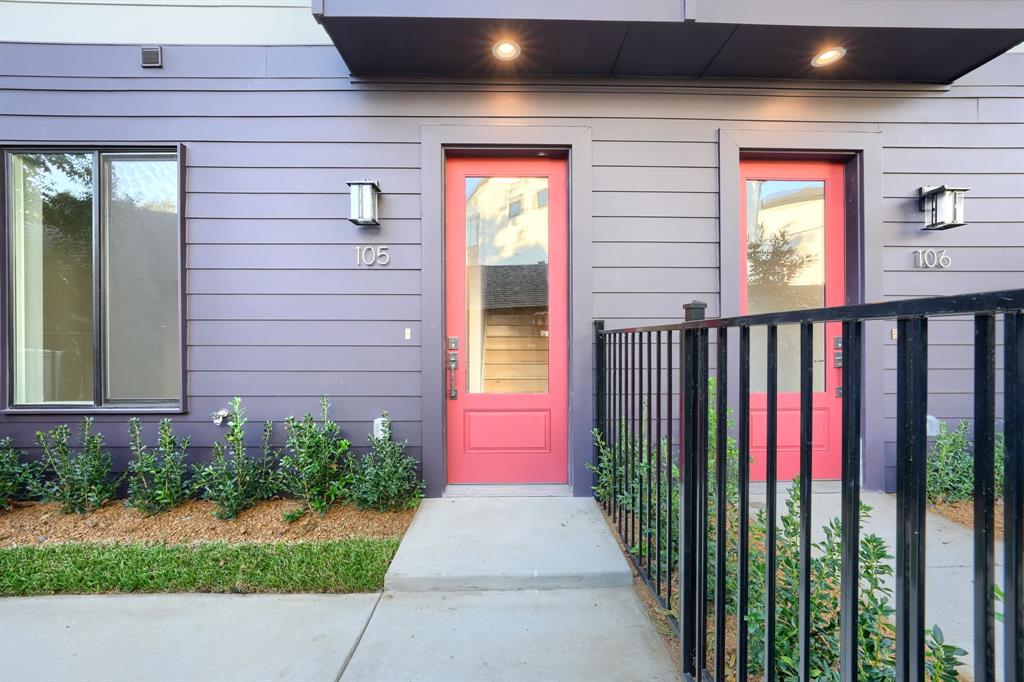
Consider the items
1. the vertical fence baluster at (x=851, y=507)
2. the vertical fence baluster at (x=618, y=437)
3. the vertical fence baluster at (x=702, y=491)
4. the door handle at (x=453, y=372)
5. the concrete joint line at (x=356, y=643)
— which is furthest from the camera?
the door handle at (x=453, y=372)

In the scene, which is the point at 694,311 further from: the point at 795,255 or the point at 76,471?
the point at 76,471

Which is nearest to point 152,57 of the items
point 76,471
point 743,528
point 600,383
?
point 76,471

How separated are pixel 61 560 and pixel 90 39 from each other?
3.04m

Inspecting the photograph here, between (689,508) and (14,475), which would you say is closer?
(689,508)

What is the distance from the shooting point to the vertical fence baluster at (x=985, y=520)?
2.12ft

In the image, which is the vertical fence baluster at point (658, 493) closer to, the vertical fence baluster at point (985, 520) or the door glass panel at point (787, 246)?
the vertical fence baluster at point (985, 520)

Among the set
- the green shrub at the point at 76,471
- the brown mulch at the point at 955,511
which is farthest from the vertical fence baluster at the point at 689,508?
the green shrub at the point at 76,471

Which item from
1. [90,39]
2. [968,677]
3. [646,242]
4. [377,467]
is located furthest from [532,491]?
[90,39]

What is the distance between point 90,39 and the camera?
9.16 ft

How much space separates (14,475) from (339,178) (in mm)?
2582

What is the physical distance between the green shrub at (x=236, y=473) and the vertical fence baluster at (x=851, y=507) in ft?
8.89

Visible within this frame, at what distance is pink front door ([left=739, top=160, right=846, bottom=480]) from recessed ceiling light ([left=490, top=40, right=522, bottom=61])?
1660mm

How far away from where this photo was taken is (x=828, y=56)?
2.62m

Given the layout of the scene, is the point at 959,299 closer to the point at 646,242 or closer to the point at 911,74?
the point at 646,242
